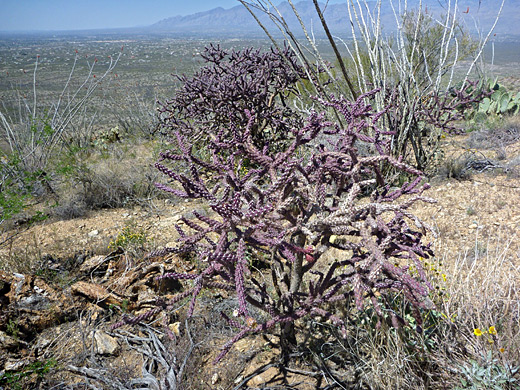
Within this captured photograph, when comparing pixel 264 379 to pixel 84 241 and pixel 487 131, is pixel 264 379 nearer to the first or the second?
pixel 84 241

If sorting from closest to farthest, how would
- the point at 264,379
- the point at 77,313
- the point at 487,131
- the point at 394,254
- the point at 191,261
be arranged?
1. the point at 394,254
2. the point at 264,379
3. the point at 77,313
4. the point at 191,261
5. the point at 487,131

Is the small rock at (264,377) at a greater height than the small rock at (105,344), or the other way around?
the small rock at (264,377)

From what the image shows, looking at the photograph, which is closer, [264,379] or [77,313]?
[264,379]

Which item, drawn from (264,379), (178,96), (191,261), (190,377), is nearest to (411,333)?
(264,379)

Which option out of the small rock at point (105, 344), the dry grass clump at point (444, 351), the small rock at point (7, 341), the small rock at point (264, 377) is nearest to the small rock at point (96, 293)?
the small rock at point (105, 344)

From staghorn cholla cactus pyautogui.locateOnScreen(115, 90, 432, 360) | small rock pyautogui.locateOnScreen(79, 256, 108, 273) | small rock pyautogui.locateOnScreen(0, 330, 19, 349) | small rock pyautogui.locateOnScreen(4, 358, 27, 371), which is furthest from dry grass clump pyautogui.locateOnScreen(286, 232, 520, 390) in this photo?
small rock pyautogui.locateOnScreen(79, 256, 108, 273)

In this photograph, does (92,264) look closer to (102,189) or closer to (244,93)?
(102,189)

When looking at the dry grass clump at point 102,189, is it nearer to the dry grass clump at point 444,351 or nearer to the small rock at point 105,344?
the small rock at point 105,344

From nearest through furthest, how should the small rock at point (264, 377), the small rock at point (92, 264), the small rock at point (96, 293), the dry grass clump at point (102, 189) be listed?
the small rock at point (264, 377)
the small rock at point (96, 293)
the small rock at point (92, 264)
the dry grass clump at point (102, 189)

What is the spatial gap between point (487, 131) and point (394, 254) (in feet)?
20.6

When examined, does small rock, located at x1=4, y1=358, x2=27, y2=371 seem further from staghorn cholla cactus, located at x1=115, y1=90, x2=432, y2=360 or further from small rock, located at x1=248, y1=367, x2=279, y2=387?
small rock, located at x1=248, y1=367, x2=279, y2=387

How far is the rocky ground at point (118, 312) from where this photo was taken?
2037mm

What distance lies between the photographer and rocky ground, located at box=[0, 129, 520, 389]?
2037 millimetres

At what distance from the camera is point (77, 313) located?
8.35 ft
